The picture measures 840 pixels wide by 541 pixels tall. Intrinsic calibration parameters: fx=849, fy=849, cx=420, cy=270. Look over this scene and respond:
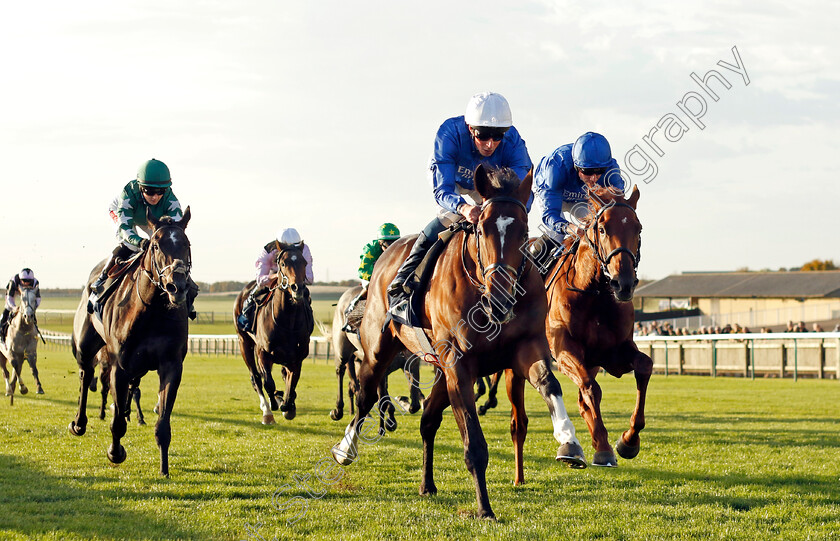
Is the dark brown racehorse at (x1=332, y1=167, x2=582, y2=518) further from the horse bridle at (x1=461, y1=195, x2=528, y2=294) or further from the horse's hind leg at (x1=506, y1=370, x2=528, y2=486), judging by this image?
the horse's hind leg at (x1=506, y1=370, x2=528, y2=486)

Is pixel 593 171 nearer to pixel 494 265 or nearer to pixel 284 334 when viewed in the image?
pixel 494 265

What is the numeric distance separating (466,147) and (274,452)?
403 cm

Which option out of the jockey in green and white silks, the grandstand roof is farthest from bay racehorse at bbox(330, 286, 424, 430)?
the grandstand roof

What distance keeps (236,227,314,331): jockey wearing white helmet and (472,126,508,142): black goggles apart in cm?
569

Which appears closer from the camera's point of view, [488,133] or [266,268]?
[488,133]

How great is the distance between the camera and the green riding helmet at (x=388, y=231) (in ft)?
40.1

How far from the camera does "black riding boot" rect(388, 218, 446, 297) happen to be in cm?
662

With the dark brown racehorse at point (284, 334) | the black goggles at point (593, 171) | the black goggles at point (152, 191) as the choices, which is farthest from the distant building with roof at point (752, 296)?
the black goggles at point (152, 191)

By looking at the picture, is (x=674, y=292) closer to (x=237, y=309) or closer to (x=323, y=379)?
(x=323, y=379)

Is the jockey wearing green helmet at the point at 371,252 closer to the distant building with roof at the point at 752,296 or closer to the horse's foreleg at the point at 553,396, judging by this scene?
the horse's foreleg at the point at 553,396

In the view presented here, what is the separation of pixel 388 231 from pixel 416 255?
224 inches

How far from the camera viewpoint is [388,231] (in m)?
12.4

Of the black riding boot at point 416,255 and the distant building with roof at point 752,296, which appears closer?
the black riding boot at point 416,255

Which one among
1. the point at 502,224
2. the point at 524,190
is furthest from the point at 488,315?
the point at 524,190
